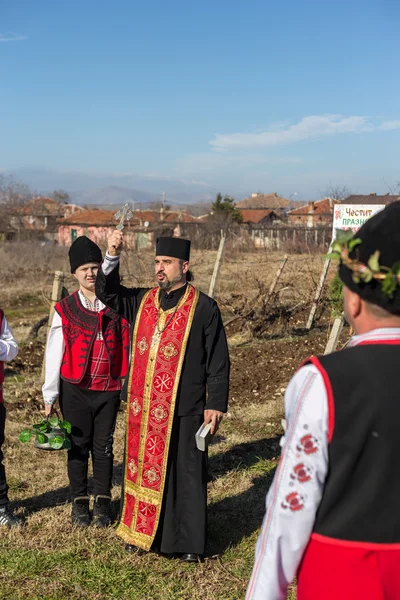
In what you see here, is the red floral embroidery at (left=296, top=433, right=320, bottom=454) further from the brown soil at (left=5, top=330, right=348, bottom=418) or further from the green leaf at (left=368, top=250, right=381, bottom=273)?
the brown soil at (left=5, top=330, right=348, bottom=418)

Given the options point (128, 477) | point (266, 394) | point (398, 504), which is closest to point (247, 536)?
point (128, 477)

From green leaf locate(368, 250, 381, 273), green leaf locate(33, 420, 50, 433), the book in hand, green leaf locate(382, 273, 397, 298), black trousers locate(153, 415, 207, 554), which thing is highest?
green leaf locate(368, 250, 381, 273)

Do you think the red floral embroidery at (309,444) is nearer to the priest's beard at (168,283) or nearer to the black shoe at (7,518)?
the priest's beard at (168,283)

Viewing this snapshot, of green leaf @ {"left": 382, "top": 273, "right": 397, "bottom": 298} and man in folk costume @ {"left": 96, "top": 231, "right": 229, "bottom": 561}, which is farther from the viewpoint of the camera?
man in folk costume @ {"left": 96, "top": 231, "right": 229, "bottom": 561}

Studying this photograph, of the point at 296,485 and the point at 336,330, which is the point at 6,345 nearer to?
the point at 296,485

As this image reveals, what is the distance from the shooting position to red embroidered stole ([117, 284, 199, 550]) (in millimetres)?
4273

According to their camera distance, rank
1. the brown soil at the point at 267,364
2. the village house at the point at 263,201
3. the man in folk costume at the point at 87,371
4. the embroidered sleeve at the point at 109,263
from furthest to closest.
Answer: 1. the village house at the point at 263,201
2. the brown soil at the point at 267,364
3. the man in folk costume at the point at 87,371
4. the embroidered sleeve at the point at 109,263

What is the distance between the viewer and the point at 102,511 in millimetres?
4789

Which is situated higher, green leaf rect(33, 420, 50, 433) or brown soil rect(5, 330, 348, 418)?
green leaf rect(33, 420, 50, 433)

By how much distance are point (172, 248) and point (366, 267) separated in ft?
8.75

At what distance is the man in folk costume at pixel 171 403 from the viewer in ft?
14.0

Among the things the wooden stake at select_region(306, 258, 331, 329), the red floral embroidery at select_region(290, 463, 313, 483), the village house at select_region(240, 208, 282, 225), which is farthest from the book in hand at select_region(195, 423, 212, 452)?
the village house at select_region(240, 208, 282, 225)

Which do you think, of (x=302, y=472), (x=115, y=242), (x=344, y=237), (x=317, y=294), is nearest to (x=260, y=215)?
(x=317, y=294)

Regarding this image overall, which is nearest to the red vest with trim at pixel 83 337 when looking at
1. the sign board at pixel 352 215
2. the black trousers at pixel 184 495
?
the black trousers at pixel 184 495
